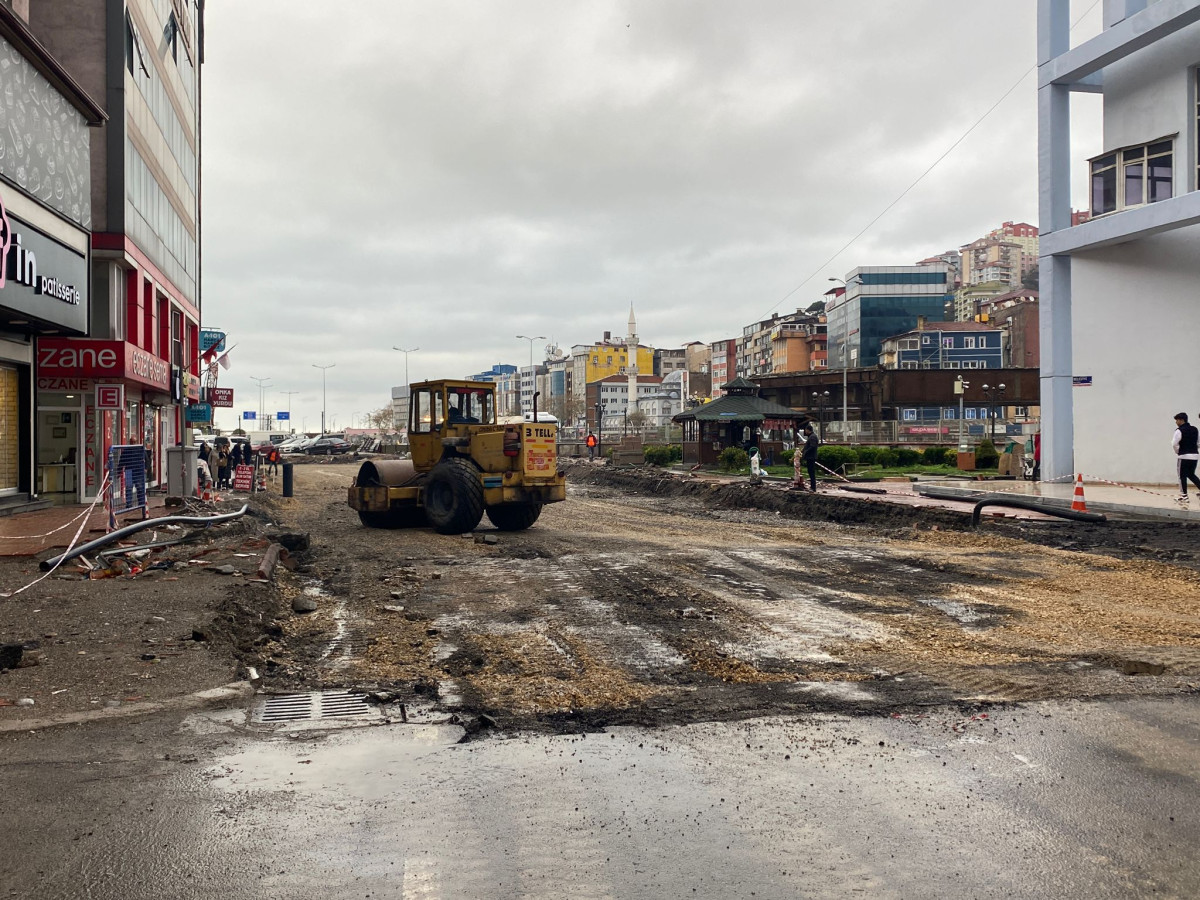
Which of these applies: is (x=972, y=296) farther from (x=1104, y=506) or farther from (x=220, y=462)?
(x=1104, y=506)

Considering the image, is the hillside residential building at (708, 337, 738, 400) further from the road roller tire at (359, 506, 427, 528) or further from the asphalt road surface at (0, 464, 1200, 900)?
the asphalt road surface at (0, 464, 1200, 900)

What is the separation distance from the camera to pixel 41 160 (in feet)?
57.8

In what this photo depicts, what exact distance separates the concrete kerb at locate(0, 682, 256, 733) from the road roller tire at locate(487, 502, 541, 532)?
38.6ft

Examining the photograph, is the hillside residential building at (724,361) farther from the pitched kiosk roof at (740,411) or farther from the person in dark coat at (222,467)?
the person in dark coat at (222,467)

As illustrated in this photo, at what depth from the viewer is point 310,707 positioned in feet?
21.3

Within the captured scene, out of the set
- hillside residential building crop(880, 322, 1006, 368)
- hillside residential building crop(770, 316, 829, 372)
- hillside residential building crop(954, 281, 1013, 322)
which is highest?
hillside residential building crop(954, 281, 1013, 322)

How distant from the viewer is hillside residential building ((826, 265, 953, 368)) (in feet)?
414

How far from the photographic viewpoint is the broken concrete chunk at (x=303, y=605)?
10.4 meters

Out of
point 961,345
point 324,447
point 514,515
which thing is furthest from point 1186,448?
point 961,345

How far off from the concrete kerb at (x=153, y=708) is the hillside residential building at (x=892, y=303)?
406 ft

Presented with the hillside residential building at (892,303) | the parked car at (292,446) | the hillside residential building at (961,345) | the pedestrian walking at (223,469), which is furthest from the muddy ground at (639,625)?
the hillside residential building at (892,303)

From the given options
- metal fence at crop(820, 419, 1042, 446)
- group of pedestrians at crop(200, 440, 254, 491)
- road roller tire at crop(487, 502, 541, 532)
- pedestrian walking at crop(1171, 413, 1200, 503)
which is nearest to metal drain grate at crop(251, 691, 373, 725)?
road roller tire at crop(487, 502, 541, 532)

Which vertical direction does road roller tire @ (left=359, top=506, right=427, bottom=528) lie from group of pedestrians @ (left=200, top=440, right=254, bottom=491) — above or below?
below

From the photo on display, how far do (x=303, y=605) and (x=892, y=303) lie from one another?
125m
